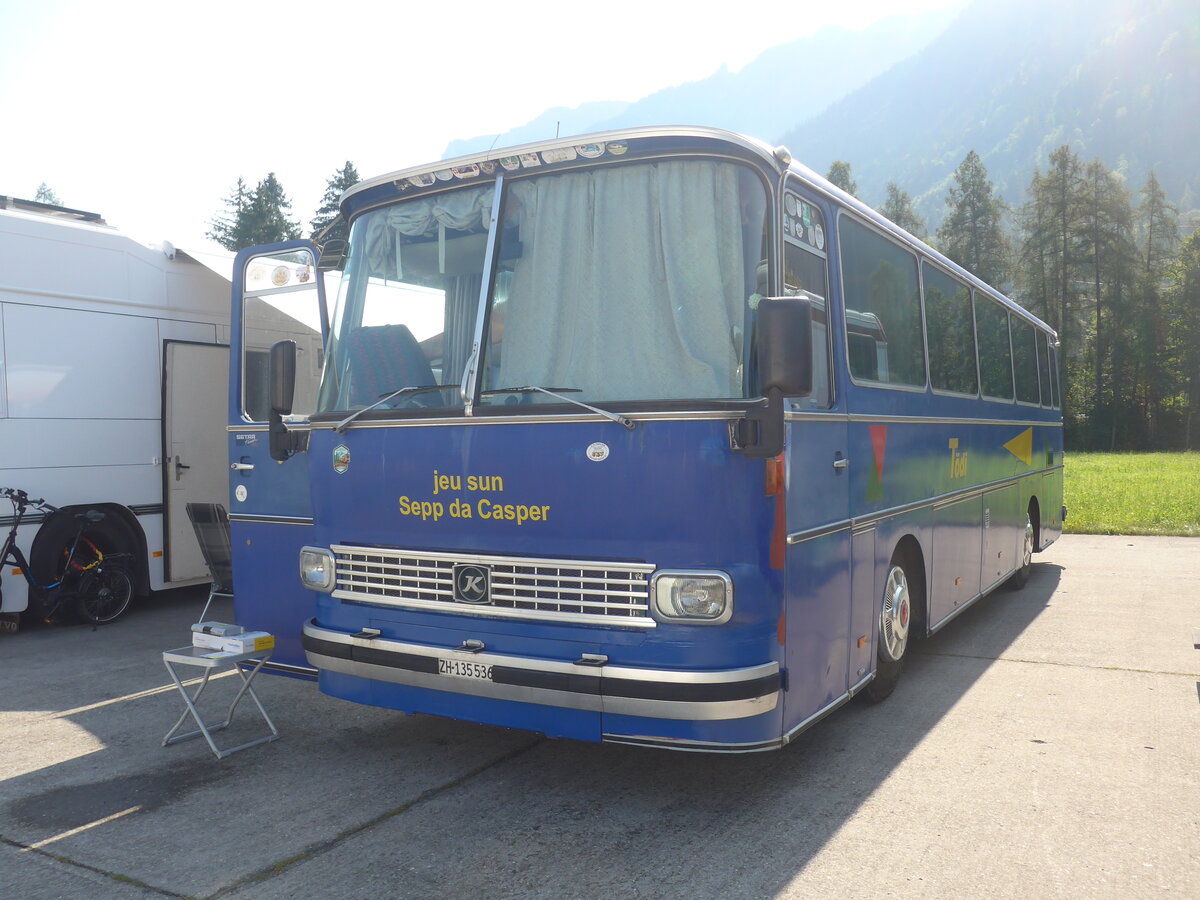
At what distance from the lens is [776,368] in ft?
12.8

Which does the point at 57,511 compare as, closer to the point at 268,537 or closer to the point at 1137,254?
the point at 268,537

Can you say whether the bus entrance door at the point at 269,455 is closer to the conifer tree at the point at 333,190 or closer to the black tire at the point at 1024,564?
the black tire at the point at 1024,564

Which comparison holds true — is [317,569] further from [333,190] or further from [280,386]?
[333,190]

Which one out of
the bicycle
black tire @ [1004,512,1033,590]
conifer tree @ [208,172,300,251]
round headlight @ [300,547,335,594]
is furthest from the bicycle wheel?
conifer tree @ [208,172,300,251]

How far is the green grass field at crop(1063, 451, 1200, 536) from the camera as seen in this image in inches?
648

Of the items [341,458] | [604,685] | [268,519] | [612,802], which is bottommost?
[612,802]

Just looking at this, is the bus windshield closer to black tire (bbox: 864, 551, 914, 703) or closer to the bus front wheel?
black tire (bbox: 864, 551, 914, 703)

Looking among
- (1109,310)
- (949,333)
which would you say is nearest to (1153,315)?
(1109,310)

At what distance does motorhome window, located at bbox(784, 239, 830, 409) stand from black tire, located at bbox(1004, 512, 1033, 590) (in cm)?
633

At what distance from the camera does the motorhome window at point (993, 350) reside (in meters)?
8.45

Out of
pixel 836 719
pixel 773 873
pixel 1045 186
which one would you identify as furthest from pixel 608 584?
pixel 1045 186

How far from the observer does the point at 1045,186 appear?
193 feet

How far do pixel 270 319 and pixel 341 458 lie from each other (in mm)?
2065

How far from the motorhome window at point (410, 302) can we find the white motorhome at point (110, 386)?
4.78 meters
